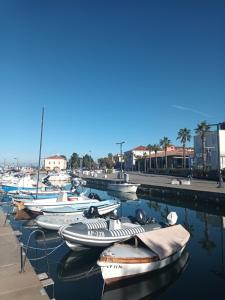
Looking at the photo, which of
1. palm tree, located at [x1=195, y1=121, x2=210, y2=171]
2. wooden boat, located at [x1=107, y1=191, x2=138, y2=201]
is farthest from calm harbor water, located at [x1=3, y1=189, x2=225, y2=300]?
palm tree, located at [x1=195, y1=121, x2=210, y2=171]

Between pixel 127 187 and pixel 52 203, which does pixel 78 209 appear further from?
pixel 127 187

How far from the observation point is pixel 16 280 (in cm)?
895

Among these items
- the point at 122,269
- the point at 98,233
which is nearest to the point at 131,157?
the point at 98,233

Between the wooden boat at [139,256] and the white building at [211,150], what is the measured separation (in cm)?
5251

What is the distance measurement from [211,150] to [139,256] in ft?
194

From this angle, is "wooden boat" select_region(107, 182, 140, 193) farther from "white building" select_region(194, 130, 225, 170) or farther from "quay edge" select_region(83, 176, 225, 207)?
"white building" select_region(194, 130, 225, 170)

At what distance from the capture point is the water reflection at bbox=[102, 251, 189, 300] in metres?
10.6

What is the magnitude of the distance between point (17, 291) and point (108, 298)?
Answer: 3.72 metres

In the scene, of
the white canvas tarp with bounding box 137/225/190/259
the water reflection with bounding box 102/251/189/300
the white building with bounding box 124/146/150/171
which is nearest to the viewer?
the water reflection with bounding box 102/251/189/300

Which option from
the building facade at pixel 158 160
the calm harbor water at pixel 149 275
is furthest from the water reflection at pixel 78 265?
the building facade at pixel 158 160

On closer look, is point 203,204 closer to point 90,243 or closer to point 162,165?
point 90,243

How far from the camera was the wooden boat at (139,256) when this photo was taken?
11.0 metres

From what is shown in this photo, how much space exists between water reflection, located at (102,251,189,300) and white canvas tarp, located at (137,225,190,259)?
903mm

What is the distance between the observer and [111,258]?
10906 millimetres
